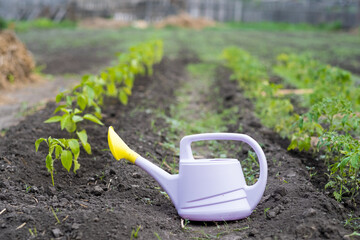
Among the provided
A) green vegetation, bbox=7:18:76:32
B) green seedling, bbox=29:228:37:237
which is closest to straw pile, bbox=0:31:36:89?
green seedling, bbox=29:228:37:237

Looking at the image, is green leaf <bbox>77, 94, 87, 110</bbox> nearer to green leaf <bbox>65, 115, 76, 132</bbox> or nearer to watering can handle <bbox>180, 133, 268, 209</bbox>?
green leaf <bbox>65, 115, 76, 132</bbox>

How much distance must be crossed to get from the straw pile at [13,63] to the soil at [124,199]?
109 inches

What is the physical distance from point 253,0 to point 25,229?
27.6 metres

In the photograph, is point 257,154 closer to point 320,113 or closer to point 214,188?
point 214,188

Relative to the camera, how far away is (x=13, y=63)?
630cm

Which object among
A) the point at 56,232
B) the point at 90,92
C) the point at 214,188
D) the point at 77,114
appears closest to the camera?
the point at 56,232

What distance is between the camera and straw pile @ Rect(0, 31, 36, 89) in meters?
6.05

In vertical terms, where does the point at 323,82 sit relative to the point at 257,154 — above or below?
below

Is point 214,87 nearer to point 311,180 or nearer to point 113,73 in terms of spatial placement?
point 113,73

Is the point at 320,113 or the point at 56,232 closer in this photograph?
the point at 56,232

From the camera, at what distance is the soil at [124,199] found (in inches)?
75.9

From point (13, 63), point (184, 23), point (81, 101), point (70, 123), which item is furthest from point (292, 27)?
point (70, 123)

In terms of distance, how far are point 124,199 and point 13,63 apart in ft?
15.5

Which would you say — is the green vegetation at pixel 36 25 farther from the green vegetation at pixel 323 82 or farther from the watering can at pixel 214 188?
the watering can at pixel 214 188
